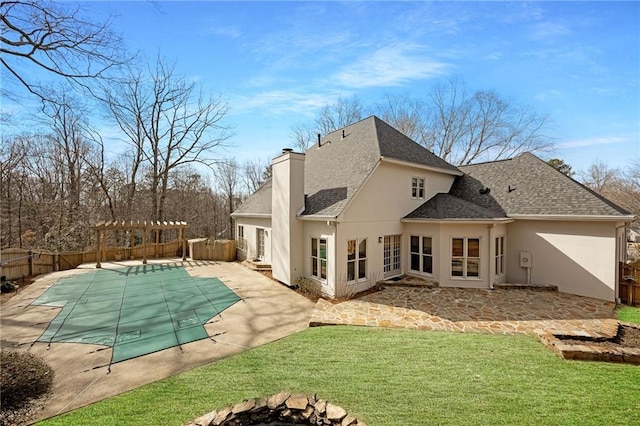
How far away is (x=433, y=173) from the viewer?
14.3m

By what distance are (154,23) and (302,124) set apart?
23059 mm

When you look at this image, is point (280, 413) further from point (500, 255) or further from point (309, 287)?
point (500, 255)

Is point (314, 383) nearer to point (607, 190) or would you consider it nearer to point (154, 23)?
point (154, 23)

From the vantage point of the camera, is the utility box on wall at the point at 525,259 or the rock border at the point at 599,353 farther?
the utility box on wall at the point at 525,259

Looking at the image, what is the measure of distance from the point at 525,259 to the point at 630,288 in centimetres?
328

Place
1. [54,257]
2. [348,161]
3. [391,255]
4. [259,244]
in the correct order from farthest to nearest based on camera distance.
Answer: [259,244] → [54,257] → [348,161] → [391,255]

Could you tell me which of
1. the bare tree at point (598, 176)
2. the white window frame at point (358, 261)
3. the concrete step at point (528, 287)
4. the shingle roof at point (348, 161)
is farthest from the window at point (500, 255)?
the bare tree at point (598, 176)

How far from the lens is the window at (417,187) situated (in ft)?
44.2

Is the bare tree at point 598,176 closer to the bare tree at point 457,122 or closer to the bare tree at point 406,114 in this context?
the bare tree at point 457,122

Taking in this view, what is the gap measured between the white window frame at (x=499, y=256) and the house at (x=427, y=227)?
0.16ft

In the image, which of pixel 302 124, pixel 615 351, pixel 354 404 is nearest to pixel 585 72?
pixel 615 351

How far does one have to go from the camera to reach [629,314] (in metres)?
8.98

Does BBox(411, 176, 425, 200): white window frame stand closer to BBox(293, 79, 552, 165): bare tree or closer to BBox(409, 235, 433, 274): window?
BBox(409, 235, 433, 274): window

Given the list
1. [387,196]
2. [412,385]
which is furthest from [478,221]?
[412,385]
